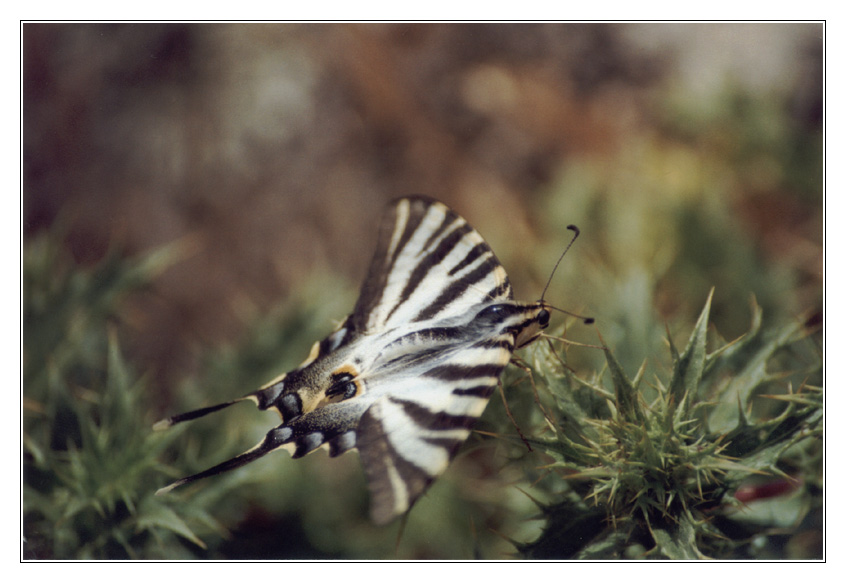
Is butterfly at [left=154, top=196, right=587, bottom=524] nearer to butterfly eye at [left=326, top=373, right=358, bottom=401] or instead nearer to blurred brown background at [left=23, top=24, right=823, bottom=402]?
butterfly eye at [left=326, top=373, right=358, bottom=401]

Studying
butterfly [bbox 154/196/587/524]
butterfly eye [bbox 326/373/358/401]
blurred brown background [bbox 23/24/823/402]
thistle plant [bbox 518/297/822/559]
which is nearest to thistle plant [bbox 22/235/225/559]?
butterfly [bbox 154/196/587/524]

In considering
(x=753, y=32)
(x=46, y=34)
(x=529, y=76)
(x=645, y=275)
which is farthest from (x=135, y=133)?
(x=753, y=32)

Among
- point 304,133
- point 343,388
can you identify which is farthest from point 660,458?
point 304,133

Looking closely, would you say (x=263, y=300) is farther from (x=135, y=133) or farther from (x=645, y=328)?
(x=645, y=328)

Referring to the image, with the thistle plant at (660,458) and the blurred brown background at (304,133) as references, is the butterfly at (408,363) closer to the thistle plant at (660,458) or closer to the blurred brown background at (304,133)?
the thistle plant at (660,458)

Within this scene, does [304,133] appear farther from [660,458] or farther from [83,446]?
[660,458]

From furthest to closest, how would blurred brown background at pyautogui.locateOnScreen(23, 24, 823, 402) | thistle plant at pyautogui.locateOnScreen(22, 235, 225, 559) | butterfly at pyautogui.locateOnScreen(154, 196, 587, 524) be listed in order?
blurred brown background at pyautogui.locateOnScreen(23, 24, 823, 402)
thistle plant at pyautogui.locateOnScreen(22, 235, 225, 559)
butterfly at pyautogui.locateOnScreen(154, 196, 587, 524)

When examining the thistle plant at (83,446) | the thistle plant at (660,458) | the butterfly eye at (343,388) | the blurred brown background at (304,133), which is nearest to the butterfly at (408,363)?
the butterfly eye at (343,388)

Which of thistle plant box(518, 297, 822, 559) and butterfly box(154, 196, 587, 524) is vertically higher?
butterfly box(154, 196, 587, 524)

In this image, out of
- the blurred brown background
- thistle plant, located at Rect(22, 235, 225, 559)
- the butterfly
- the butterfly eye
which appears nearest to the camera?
the butterfly
